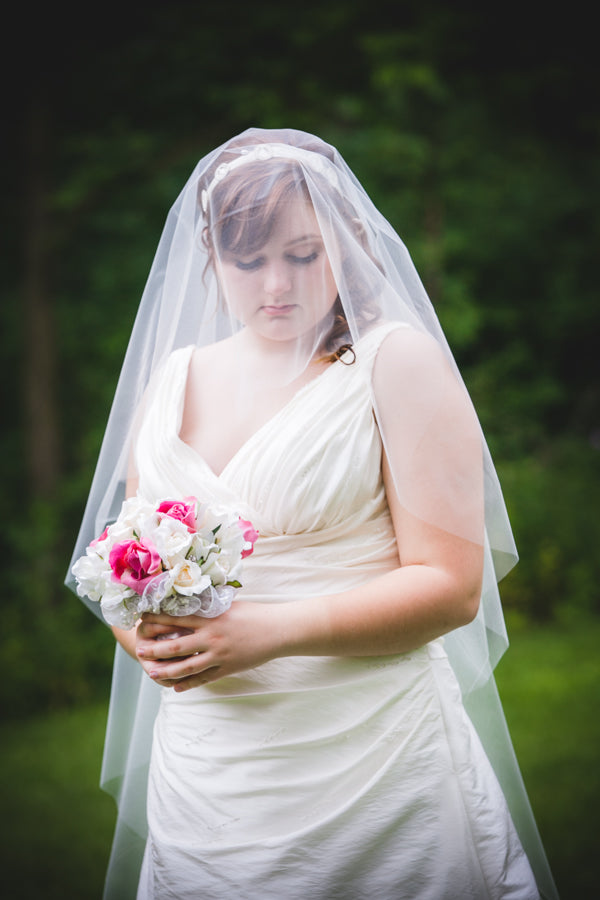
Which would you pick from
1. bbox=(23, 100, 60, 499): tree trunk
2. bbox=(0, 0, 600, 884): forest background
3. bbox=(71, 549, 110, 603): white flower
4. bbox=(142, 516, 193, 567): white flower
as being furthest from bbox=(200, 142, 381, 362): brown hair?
bbox=(23, 100, 60, 499): tree trunk

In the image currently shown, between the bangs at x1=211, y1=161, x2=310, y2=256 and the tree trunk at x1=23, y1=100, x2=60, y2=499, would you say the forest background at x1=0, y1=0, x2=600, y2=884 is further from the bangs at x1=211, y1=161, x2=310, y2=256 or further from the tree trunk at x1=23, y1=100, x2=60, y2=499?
the bangs at x1=211, y1=161, x2=310, y2=256

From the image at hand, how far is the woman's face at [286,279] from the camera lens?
6.17 ft

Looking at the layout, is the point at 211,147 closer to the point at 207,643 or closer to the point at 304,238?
the point at 304,238

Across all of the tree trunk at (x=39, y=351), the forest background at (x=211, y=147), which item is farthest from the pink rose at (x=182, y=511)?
the tree trunk at (x=39, y=351)

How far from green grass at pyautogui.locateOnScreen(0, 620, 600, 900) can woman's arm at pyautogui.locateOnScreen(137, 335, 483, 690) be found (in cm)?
259

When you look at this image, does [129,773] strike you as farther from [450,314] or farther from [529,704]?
[450,314]

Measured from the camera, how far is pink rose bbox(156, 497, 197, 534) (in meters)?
1.69

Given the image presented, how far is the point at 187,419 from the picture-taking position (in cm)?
210

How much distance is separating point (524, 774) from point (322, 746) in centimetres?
332

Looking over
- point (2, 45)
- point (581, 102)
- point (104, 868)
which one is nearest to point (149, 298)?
point (104, 868)

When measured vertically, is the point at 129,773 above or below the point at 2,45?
below

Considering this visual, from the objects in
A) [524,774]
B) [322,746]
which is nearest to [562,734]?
[524,774]

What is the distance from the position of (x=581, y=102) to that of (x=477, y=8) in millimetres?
2086

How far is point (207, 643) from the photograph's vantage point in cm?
171
